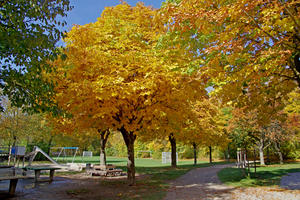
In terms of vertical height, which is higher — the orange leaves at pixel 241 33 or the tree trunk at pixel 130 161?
the orange leaves at pixel 241 33

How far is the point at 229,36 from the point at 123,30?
171 inches

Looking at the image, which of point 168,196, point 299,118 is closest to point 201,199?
point 168,196

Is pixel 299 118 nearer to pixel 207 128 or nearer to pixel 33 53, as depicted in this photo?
pixel 207 128

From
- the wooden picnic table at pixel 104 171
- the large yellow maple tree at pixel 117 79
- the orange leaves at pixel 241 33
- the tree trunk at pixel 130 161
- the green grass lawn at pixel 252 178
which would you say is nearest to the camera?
the orange leaves at pixel 241 33

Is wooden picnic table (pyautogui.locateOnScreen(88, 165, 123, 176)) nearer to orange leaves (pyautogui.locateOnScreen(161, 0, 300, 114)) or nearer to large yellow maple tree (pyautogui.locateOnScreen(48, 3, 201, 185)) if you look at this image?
large yellow maple tree (pyautogui.locateOnScreen(48, 3, 201, 185))

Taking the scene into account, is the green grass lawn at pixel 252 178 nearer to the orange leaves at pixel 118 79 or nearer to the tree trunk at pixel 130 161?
the orange leaves at pixel 118 79

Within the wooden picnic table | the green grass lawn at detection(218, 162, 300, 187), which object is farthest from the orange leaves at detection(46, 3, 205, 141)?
the wooden picnic table

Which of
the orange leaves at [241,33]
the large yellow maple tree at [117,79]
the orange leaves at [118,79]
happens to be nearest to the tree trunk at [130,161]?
the large yellow maple tree at [117,79]

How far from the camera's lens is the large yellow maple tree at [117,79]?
24.6ft

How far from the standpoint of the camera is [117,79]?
291 inches

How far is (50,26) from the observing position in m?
6.09

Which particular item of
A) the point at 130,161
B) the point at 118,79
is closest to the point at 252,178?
the point at 130,161

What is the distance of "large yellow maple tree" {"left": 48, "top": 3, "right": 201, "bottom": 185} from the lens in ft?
24.6

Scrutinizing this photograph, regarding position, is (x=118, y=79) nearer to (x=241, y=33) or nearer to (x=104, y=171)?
(x=241, y=33)
